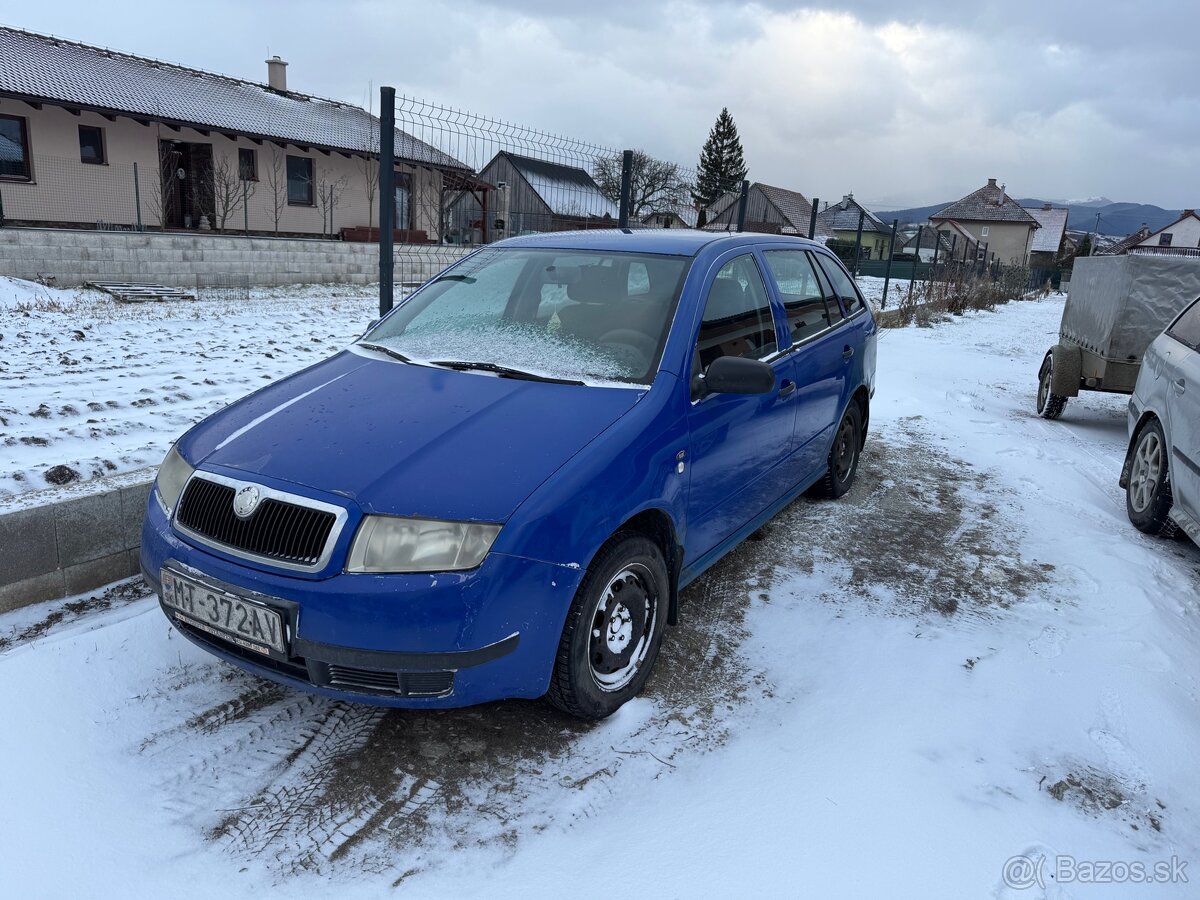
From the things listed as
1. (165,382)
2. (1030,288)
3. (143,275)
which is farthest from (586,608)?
(1030,288)

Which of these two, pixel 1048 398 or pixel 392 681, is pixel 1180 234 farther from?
pixel 392 681

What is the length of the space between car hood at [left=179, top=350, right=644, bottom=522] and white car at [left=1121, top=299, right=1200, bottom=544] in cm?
338

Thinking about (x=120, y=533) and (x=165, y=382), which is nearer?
(x=120, y=533)

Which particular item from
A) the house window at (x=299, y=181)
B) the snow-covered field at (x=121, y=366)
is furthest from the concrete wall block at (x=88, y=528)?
the house window at (x=299, y=181)

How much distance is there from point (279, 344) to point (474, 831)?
6774mm

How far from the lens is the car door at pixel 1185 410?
4293mm

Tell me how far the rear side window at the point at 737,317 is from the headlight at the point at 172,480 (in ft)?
6.36

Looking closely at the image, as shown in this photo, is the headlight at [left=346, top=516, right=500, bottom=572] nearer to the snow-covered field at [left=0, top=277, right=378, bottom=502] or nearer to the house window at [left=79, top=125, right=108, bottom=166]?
the snow-covered field at [left=0, top=277, right=378, bottom=502]

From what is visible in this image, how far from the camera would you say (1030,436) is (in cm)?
746

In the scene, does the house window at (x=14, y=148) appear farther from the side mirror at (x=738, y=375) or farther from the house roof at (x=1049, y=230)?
the house roof at (x=1049, y=230)

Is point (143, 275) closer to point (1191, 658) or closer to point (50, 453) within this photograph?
point (50, 453)

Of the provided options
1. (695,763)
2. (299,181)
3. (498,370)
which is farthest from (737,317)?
(299,181)

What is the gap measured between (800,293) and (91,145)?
68.5ft

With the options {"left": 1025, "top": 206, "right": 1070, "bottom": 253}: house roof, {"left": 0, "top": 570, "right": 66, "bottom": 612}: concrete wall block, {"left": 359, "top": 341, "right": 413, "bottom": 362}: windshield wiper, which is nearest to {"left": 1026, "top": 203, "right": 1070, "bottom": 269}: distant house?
{"left": 1025, "top": 206, "right": 1070, "bottom": 253}: house roof
